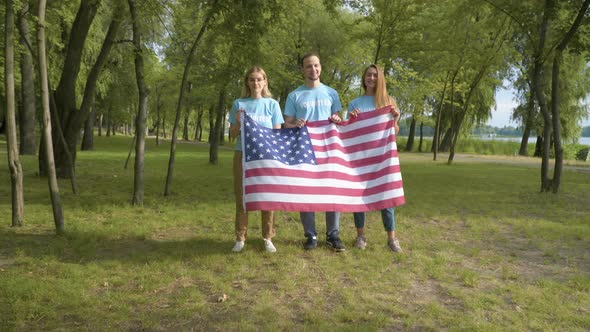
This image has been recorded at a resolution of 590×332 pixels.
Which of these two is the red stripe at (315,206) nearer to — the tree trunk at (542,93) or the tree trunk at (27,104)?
the tree trunk at (542,93)

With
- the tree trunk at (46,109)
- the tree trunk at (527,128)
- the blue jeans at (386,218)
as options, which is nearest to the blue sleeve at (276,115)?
the blue jeans at (386,218)

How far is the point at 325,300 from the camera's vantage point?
3.91 meters

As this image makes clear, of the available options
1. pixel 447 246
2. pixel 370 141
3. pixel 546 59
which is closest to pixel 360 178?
pixel 370 141

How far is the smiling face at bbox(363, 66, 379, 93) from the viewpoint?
17.5 ft

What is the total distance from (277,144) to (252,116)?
457 millimetres

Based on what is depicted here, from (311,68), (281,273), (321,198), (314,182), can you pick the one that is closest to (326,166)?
(314,182)

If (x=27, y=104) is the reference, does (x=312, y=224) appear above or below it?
below

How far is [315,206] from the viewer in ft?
16.5

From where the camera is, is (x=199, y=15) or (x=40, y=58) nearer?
(x=40, y=58)

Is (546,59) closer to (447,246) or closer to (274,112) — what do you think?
(447,246)

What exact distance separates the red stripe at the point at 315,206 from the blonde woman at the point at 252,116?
1.42 feet

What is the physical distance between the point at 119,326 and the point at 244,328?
0.94 metres

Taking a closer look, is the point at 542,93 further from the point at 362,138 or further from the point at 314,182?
the point at 314,182

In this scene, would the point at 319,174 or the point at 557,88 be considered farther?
the point at 557,88
